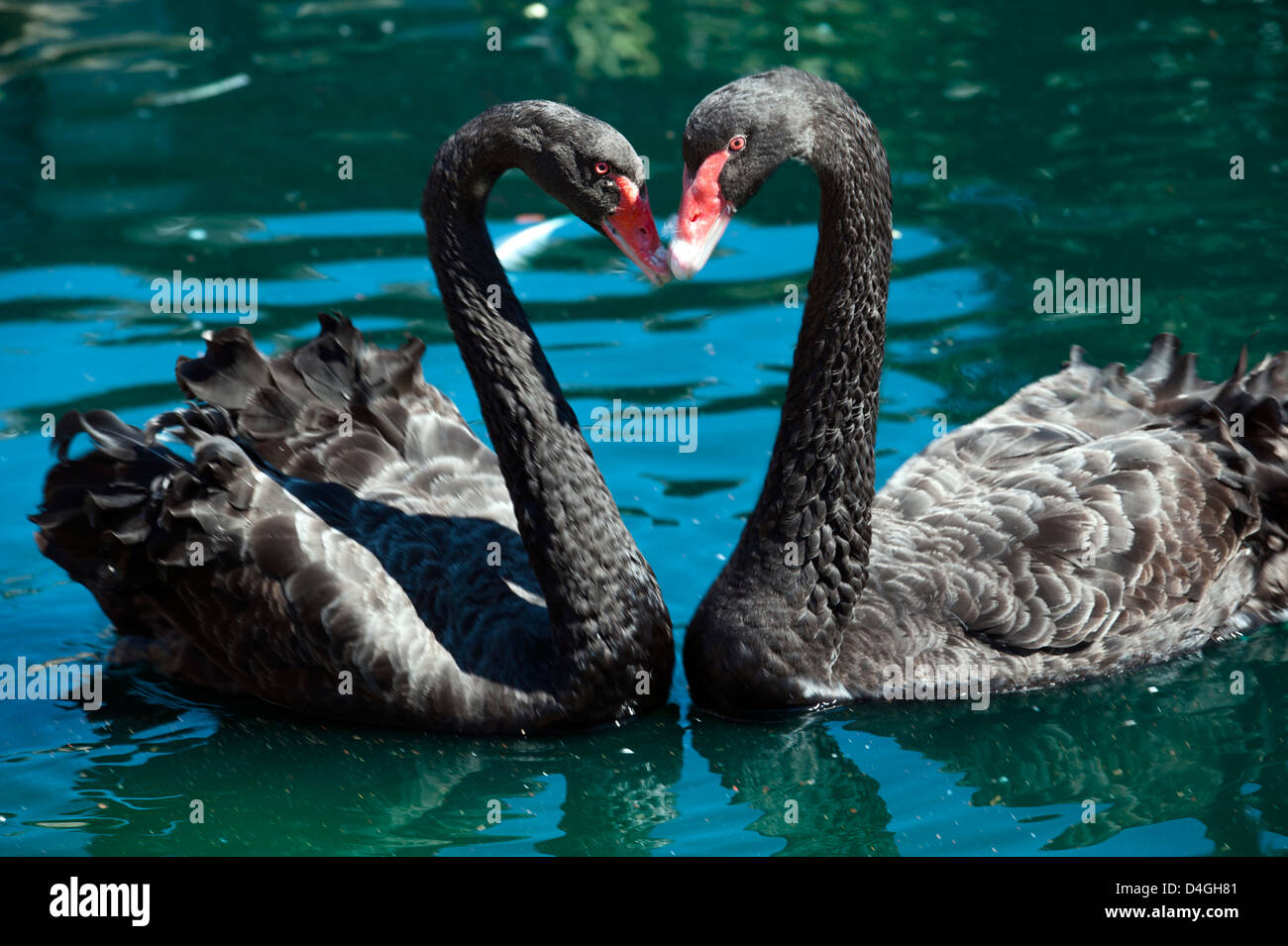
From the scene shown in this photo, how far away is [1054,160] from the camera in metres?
11.4

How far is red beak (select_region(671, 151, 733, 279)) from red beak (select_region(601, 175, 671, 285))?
0.48 ft

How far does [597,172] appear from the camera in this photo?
220 inches

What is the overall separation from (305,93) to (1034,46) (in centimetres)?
598
